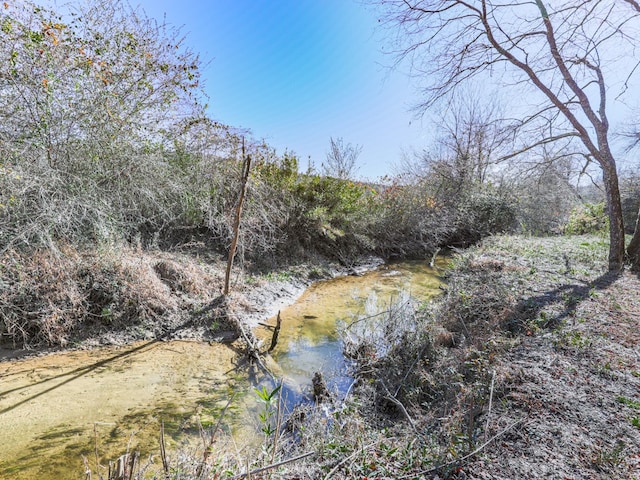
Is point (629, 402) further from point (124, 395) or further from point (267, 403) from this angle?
point (124, 395)

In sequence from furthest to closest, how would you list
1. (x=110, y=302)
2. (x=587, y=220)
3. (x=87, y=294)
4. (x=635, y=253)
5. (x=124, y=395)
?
1. (x=587, y=220)
2. (x=635, y=253)
3. (x=110, y=302)
4. (x=87, y=294)
5. (x=124, y=395)

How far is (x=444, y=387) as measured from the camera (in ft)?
11.2

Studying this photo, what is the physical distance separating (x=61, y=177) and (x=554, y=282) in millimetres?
9075

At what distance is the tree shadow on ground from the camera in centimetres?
426

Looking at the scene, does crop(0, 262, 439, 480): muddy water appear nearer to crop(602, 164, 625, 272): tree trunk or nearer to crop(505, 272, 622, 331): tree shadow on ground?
crop(505, 272, 622, 331): tree shadow on ground

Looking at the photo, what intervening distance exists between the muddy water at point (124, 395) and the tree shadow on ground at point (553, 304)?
270 cm

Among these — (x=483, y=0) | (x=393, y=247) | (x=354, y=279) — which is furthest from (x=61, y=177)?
(x=393, y=247)

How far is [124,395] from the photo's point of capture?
3469 millimetres

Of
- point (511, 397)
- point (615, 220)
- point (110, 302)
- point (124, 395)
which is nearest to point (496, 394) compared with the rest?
point (511, 397)

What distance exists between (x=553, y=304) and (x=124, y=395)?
6031 millimetres

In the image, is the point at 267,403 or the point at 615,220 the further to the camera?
the point at 615,220

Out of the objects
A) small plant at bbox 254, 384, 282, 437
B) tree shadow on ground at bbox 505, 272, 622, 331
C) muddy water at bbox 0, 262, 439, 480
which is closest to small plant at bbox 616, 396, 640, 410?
tree shadow on ground at bbox 505, 272, 622, 331

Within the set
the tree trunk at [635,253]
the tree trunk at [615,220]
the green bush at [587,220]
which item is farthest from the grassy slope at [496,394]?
the green bush at [587,220]

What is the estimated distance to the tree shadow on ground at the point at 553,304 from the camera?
426 centimetres
